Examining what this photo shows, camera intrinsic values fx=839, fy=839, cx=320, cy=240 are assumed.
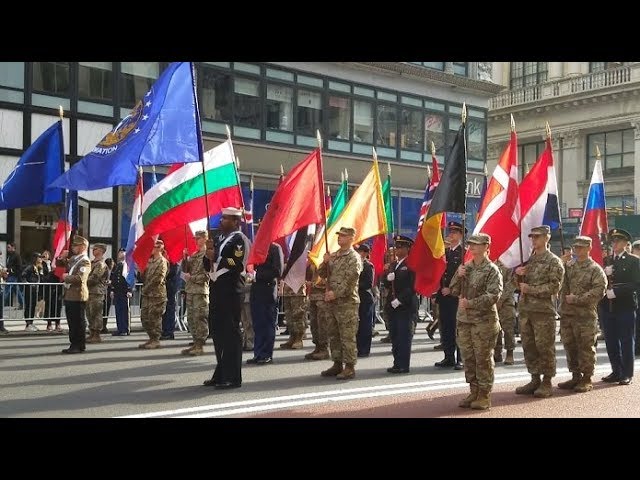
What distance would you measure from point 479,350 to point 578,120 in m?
37.9

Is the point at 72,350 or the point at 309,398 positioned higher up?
the point at 72,350

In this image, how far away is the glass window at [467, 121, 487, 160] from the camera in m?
36.9

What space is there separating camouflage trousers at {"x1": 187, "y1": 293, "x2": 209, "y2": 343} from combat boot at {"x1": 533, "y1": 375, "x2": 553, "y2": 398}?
594 centimetres

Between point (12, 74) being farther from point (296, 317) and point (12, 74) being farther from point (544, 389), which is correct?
point (544, 389)

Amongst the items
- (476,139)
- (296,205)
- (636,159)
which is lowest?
(296,205)

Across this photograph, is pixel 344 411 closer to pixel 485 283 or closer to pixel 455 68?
pixel 485 283

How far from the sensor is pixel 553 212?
11477 mm

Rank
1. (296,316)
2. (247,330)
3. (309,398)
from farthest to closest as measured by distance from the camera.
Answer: (296,316) → (247,330) → (309,398)

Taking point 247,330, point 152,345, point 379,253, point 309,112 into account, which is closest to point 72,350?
Answer: point 152,345

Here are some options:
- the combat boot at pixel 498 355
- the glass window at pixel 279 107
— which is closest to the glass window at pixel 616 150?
the glass window at pixel 279 107

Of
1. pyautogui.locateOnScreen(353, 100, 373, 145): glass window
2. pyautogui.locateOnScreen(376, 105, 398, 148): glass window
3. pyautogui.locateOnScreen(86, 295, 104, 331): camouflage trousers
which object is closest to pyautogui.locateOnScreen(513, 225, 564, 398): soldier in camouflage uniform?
pyautogui.locateOnScreen(86, 295, 104, 331): camouflage trousers

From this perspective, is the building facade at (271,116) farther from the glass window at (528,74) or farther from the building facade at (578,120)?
the glass window at (528,74)

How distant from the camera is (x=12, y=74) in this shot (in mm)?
23328
